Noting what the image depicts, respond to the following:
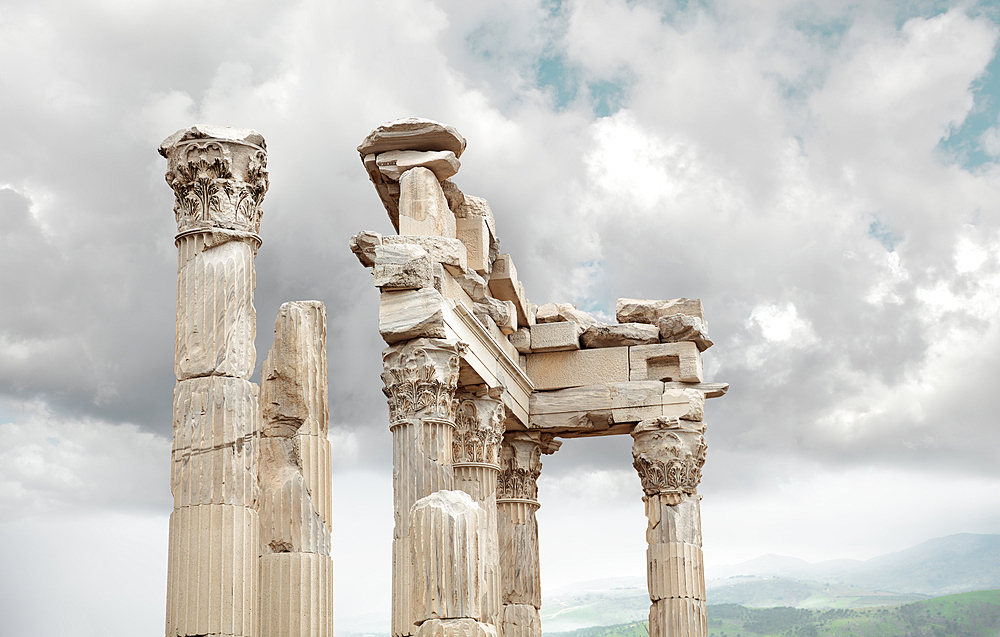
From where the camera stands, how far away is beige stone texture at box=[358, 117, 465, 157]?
19203mm

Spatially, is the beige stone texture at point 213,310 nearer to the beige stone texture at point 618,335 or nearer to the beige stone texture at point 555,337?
the beige stone texture at point 555,337

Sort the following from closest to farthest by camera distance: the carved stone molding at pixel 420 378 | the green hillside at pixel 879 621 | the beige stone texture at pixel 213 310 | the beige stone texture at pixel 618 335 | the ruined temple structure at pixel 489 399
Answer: the beige stone texture at pixel 213 310 → the ruined temple structure at pixel 489 399 → the carved stone molding at pixel 420 378 → the beige stone texture at pixel 618 335 → the green hillside at pixel 879 621

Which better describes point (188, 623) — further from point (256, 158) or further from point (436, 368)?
point (436, 368)

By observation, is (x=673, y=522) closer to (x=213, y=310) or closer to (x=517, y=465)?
(x=517, y=465)

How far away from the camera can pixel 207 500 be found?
1166 cm

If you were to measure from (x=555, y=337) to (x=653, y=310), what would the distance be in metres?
2.16

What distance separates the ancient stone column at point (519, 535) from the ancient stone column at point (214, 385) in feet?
38.1

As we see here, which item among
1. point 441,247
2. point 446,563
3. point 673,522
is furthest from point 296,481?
point 673,522

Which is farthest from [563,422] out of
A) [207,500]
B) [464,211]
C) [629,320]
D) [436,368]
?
[207,500]

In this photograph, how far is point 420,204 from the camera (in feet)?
62.2

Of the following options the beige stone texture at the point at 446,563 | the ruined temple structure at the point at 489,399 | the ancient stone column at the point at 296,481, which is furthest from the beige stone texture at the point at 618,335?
the beige stone texture at the point at 446,563

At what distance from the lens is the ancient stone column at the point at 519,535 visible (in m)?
23.1

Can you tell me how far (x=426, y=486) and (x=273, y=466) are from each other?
4255 mm

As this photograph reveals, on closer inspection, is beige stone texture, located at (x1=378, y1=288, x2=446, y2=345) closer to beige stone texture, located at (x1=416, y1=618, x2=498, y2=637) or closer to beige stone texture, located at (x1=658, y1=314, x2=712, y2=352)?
beige stone texture, located at (x1=416, y1=618, x2=498, y2=637)
